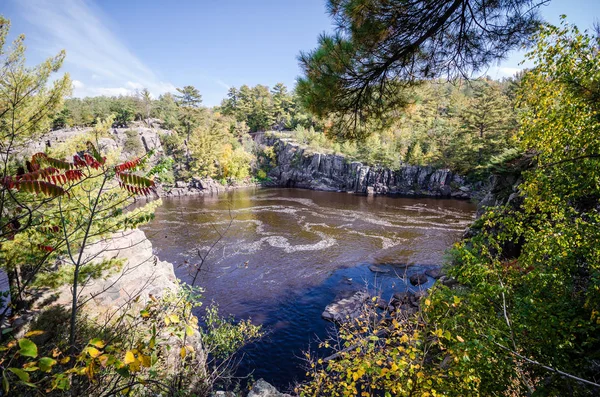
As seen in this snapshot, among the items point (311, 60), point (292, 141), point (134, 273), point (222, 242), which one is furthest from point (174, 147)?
point (311, 60)

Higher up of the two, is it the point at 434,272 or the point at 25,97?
the point at 25,97

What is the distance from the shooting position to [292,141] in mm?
55719

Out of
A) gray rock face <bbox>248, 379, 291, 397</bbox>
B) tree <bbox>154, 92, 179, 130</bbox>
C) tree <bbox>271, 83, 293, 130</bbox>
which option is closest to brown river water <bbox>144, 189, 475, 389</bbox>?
gray rock face <bbox>248, 379, 291, 397</bbox>

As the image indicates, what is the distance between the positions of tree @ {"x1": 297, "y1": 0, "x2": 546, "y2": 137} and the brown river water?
3.19 metres

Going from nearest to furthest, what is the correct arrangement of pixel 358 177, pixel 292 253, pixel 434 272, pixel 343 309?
1. pixel 343 309
2. pixel 434 272
3. pixel 292 253
4. pixel 358 177

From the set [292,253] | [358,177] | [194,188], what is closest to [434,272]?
[292,253]

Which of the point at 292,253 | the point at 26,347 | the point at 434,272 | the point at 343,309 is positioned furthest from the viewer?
the point at 292,253

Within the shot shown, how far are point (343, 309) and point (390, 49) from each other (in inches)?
382

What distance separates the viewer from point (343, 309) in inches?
441

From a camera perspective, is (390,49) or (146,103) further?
(146,103)

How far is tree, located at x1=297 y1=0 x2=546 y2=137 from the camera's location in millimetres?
4023

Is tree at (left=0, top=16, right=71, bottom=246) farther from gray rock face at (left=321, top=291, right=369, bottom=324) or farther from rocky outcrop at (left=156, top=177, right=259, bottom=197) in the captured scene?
rocky outcrop at (left=156, top=177, right=259, bottom=197)

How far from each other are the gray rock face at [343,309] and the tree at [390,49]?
797 cm

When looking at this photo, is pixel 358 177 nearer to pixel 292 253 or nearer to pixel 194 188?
pixel 194 188
